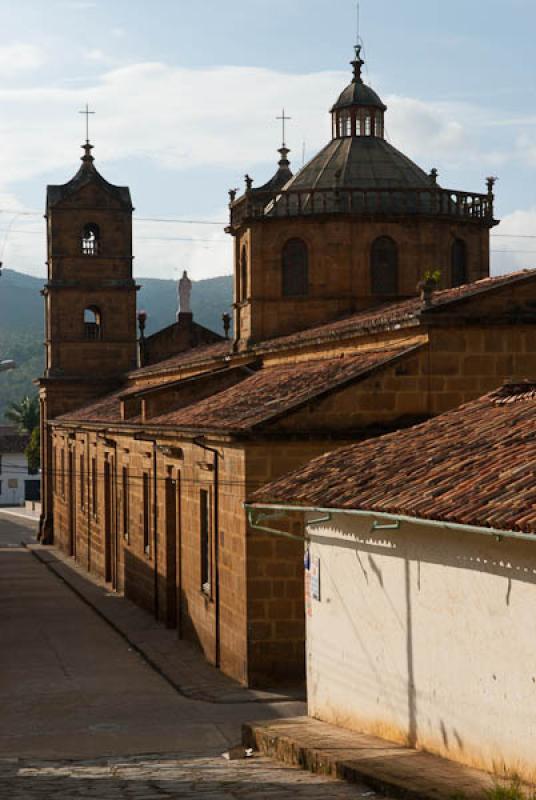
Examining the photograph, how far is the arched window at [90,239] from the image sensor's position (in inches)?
1927

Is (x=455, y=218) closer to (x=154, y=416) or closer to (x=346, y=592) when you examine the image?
(x=154, y=416)

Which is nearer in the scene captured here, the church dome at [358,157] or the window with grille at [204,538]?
the window with grille at [204,538]

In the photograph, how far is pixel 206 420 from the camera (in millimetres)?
24094

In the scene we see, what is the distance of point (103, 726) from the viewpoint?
18656 millimetres

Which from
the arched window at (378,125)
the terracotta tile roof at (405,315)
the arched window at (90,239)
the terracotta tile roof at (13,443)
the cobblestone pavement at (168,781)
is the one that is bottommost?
the terracotta tile roof at (13,443)

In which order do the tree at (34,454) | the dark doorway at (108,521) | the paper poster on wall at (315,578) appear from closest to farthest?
the paper poster on wall at (315,578) → the dark doorway at (108,521) → the tree at (34,454)

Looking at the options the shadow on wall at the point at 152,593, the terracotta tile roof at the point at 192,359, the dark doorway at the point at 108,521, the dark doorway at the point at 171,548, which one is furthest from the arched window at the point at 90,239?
the dark doorway at the point at 171,548

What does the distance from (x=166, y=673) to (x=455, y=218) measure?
14.8 metres

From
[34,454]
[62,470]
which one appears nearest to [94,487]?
[62,470]

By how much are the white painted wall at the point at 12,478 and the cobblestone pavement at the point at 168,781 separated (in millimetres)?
71853

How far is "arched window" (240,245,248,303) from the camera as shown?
1341 inches

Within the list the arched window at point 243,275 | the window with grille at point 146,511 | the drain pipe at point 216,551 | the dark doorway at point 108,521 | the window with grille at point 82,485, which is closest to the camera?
the drain pipe at point 216,551

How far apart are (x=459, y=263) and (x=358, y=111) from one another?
17.3 feet

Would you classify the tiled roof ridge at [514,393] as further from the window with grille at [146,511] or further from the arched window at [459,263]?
the arched window at [459,263]
